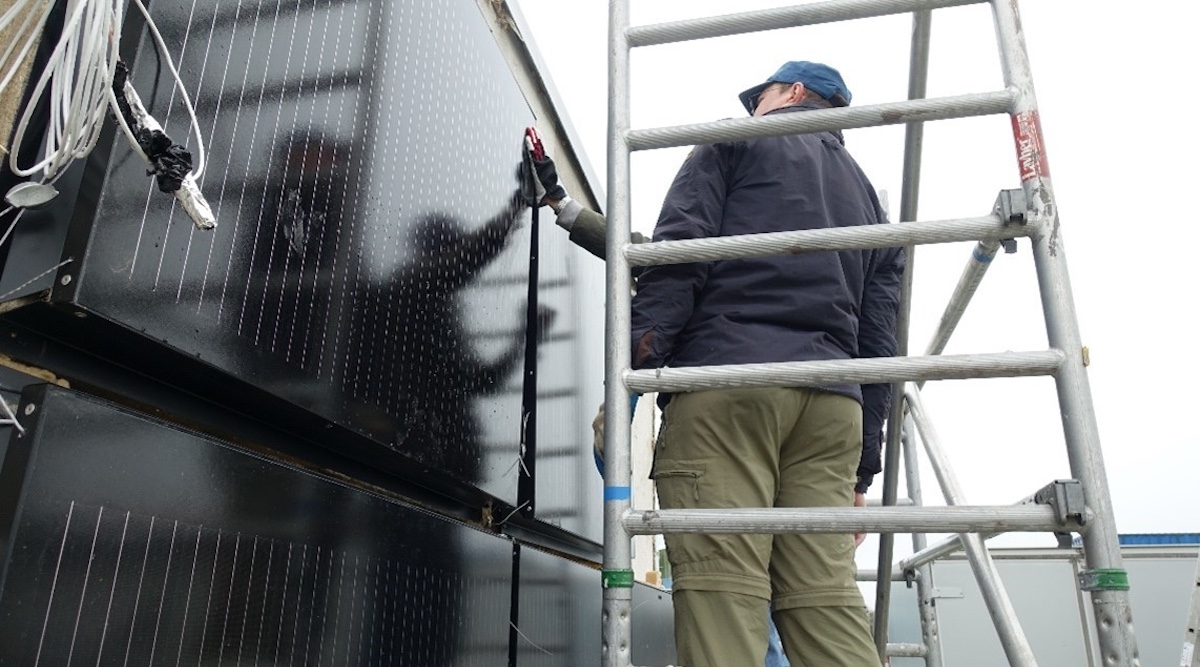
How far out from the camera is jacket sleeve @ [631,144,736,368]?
5.48 ft

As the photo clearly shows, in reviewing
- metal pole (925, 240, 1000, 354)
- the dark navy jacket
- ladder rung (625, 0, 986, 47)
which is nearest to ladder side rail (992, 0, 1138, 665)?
ladder rung (625, 0, 986, 47)

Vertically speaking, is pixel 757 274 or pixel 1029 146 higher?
pixel 1029 146

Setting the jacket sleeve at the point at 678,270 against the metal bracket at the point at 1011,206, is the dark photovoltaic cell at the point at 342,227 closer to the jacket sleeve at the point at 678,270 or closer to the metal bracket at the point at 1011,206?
the jacket sleeve at the point at 678,270

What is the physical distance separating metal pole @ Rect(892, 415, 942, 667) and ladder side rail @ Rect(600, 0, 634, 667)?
5.77 ft

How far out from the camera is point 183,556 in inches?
43.4

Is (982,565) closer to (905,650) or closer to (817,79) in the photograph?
(905,650)

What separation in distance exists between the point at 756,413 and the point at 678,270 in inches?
12.8

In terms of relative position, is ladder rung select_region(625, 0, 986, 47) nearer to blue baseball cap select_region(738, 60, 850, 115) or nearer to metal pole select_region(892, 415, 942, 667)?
blue baseball cap select_region(738, 60, 850, 115)

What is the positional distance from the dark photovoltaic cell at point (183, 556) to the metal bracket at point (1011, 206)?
1218mm

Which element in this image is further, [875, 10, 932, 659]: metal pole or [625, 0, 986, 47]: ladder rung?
[875, 10, 932, 659]: metal pole

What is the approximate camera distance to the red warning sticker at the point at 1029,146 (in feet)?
4.81

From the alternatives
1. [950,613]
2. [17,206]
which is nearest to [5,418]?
[17,206]

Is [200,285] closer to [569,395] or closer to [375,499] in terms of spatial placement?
[375,499]

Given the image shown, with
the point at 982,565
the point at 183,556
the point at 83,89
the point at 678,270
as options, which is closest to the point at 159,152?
the point at 83,89
